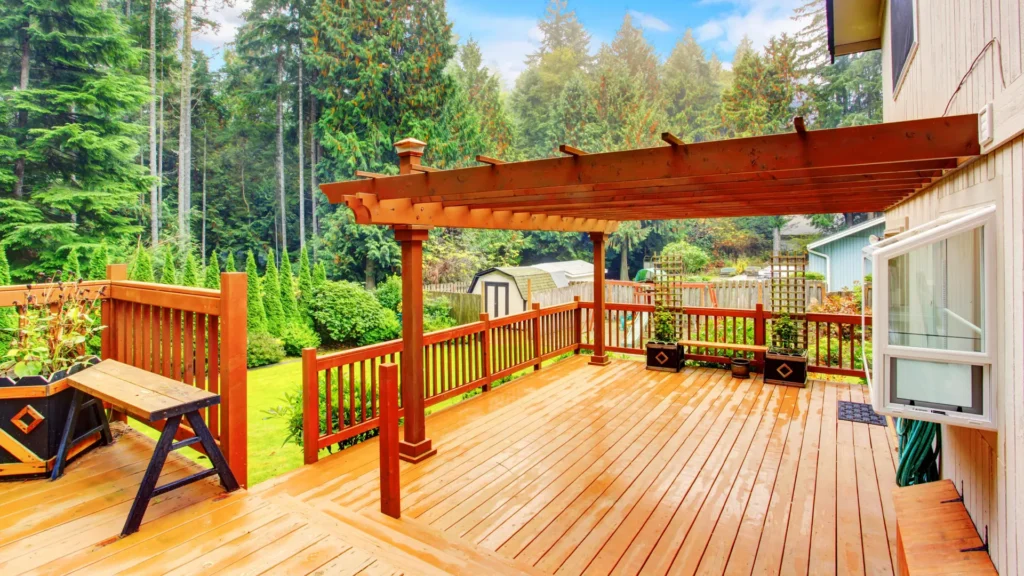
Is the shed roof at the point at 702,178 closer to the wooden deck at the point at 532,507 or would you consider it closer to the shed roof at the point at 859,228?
the wooden deck at the point at 532,507

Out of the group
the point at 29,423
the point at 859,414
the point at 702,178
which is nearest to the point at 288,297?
the point at 29,423

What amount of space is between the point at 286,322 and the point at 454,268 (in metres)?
6.21

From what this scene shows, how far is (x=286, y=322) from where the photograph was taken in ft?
39.2

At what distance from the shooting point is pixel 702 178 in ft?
8.47

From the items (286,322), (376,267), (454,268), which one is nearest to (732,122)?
(454,268)

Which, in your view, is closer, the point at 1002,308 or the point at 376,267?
the point at 1002,308

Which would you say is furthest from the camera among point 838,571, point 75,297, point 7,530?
point 75,297

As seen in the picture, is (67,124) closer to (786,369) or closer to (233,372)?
(233,372)

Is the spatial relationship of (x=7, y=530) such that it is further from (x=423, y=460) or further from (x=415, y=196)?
(x=415, y=196)

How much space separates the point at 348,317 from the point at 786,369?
8841mm

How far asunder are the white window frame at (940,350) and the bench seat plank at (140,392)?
296 centimetres

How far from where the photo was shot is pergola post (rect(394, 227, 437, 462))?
3.78 meters

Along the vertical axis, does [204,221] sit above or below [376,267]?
above

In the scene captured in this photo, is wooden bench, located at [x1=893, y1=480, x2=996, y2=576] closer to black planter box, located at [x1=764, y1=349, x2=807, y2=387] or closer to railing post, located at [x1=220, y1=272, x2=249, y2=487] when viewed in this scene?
railing post, located at [x1=220, y1=272, x2=249, y2=487]
